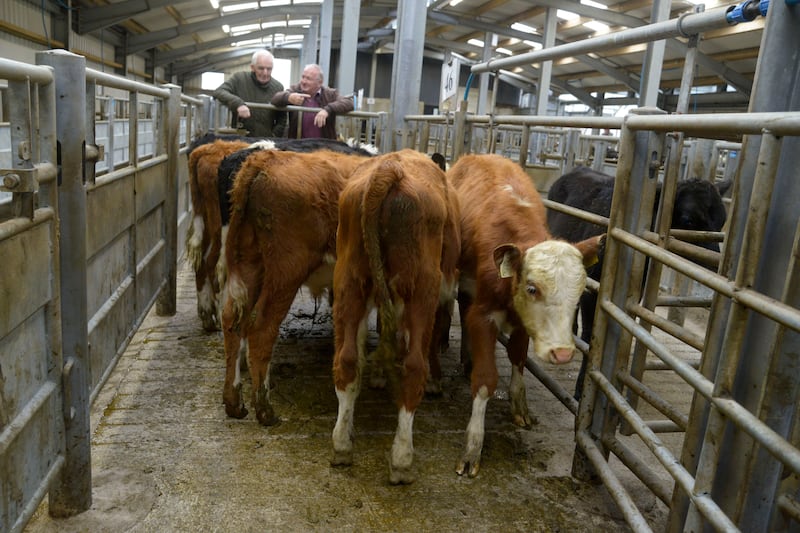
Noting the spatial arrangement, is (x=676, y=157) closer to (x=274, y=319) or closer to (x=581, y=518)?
(x=581, y=518)

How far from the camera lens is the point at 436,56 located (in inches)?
1178

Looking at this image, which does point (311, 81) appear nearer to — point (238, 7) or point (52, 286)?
point (52, 286)

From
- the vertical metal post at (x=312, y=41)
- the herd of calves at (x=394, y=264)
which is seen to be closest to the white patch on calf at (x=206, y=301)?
the herd of calves at (x=394, y=264)

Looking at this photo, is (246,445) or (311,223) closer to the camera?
(246,445)

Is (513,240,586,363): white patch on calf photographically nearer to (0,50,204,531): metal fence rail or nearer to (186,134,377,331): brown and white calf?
(186,134,377,331): brown and white calf

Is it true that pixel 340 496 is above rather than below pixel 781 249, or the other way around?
below

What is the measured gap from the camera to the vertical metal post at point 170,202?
5.21 meters

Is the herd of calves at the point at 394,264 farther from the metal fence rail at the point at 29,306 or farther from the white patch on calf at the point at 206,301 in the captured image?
the metal fence rail at the point at 29,306

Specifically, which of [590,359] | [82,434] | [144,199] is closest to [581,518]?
[590,359]

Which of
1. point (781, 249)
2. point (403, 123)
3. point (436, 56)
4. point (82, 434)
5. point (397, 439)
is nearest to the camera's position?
point (781, 249)

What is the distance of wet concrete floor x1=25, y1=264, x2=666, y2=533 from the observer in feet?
9.29

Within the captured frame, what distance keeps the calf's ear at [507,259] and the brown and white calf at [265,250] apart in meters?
1.13

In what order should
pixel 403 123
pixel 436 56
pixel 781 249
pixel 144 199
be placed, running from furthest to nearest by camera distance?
pixel 436 56 < pixel 403 123 < pixel 144 199 < pixel 781 249

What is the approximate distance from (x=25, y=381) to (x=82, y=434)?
1.96 feet
